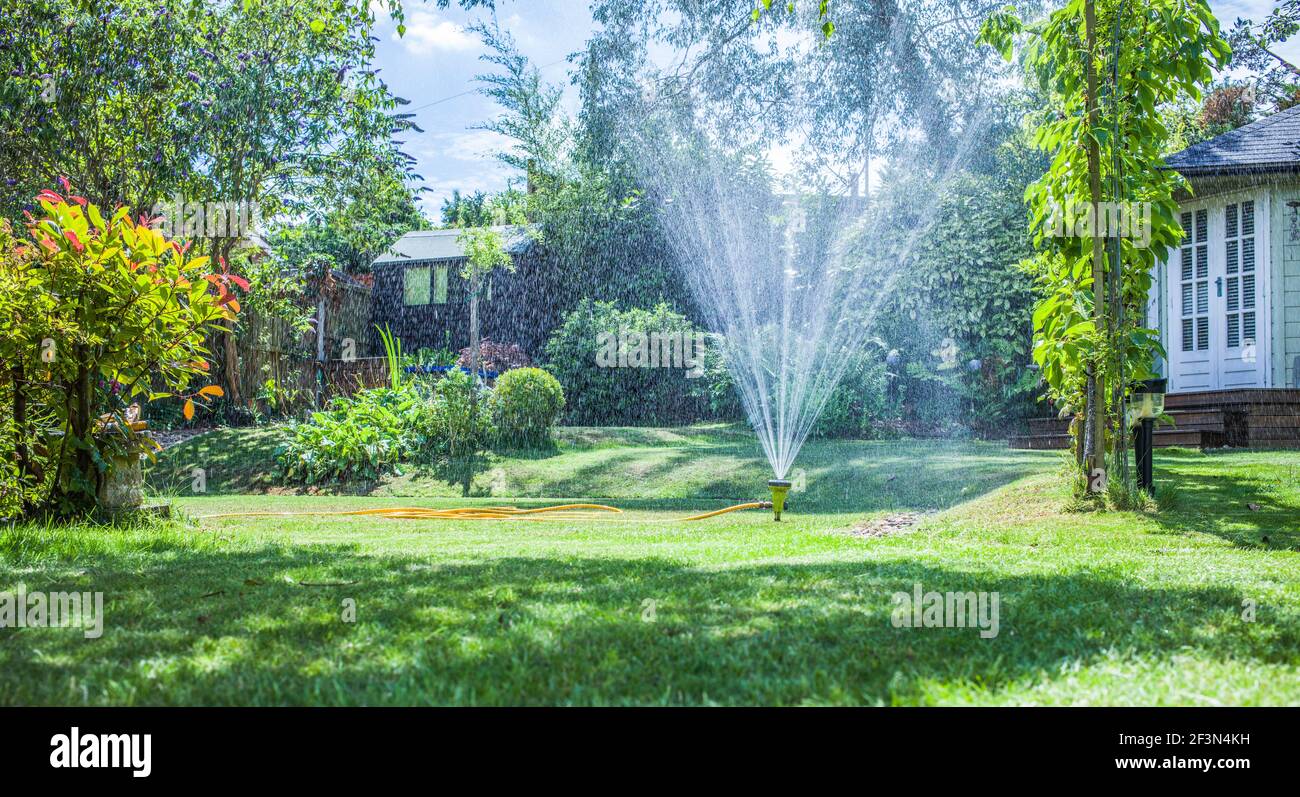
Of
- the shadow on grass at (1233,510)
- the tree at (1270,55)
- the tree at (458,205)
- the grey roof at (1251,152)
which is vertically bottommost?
the shadow on grass at (1233,510)

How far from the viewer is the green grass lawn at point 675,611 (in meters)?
2.14

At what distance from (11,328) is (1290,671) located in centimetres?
602

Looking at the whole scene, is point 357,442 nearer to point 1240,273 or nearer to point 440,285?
point 1240,273

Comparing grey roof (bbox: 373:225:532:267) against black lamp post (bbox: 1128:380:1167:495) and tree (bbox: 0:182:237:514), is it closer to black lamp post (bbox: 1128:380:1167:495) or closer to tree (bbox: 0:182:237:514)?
tree (bbox: 0:182:237:514)

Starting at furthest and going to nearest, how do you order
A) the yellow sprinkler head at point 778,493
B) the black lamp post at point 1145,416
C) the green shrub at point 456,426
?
the green shrub at point 456,426 < the yellow sprinkler head at point 778,493 < the black lamp post at point 1145,416

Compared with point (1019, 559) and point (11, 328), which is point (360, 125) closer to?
point (11, 328)

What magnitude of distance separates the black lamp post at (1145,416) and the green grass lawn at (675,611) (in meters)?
0.38

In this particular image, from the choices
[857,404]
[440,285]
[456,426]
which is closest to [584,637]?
[456,426]

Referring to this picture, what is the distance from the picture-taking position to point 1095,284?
21.0 ft

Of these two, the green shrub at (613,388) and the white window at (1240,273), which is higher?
the white window at (1240,273)

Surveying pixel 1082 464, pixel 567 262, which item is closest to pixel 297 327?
pixel 567 262

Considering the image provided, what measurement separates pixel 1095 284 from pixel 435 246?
20.5 meters

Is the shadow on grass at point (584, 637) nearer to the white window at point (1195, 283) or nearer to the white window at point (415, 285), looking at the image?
the white window at point (1195, 283)

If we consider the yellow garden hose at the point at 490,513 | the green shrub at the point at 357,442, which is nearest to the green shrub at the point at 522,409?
the green shrub at the point at 357,442
